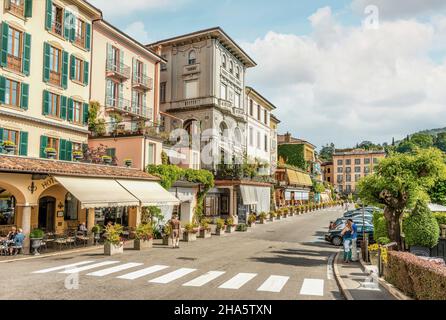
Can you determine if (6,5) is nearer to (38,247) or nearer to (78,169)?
(78,169)

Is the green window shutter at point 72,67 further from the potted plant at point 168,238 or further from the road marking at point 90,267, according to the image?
the road marking at point 90,267

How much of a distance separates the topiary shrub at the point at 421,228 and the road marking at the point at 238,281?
9.16 metres

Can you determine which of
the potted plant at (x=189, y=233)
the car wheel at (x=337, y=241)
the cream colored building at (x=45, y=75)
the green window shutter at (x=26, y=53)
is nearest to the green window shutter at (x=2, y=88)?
the cream colored building at (x=45, y=75)

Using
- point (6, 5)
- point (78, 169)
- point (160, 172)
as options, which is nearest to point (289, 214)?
point (160, 172)

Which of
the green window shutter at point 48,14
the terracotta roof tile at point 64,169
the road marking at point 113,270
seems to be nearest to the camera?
the road marking at point 113,270

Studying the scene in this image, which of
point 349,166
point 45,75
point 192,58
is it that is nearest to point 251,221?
point 192,58

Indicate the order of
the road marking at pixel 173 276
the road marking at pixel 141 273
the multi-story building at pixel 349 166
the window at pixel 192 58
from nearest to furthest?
the road marking at pixel 173 276
the road marking at pixel 141 273
the window at pixel 192 58
the multi-story building at pixel 349 166

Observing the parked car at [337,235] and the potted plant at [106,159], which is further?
the potted plant at [106,159]

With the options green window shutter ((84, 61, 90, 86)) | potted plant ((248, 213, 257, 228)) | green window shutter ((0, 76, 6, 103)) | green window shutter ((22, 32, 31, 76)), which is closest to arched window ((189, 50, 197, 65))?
green window shutter ((84, 61, 90, 86))

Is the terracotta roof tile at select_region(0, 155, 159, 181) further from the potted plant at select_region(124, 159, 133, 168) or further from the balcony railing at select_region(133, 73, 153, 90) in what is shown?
the balcony railing at select_region(133, 73, 153, 90)

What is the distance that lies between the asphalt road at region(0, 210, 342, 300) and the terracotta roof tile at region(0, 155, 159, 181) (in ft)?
13.6

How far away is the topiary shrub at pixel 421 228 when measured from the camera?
17906 mm

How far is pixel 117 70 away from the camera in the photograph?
30.2 metres
